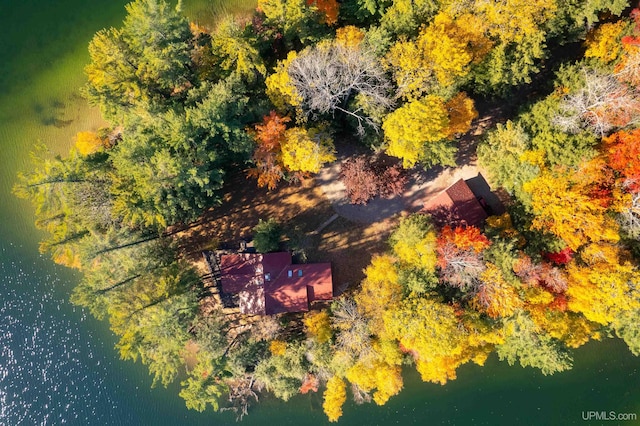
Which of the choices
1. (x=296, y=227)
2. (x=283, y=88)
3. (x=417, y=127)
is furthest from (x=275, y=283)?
(x=417, y=127)

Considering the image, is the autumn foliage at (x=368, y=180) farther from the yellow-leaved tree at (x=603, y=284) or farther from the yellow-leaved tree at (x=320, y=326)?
the yellow-leaved tree at (x=603, y=284)

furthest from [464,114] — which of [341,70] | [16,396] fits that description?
[16,396]

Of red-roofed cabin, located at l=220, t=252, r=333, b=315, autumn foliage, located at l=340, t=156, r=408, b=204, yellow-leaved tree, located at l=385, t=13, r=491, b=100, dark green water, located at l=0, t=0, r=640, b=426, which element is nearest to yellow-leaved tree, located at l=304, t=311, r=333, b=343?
red-roofed cabin, located at l=220, t=252, r=333, b=315

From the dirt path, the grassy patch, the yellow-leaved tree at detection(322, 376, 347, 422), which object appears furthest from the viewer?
the grassy patch

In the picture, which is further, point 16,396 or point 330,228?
point 16,396

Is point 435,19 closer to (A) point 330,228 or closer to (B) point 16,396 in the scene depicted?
(A) point 330,228

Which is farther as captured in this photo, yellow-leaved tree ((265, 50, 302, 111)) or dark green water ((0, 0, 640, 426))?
dark green water ((0, 0, 640, 426))

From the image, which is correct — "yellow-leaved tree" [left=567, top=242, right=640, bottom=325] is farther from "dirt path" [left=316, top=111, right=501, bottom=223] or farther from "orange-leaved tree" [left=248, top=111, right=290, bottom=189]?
"orange-leaved tree" [left=248, top=111, right=290, bottom=189]
